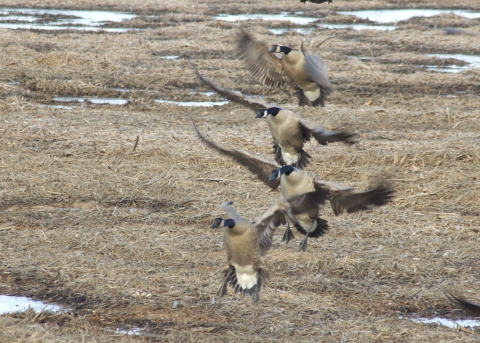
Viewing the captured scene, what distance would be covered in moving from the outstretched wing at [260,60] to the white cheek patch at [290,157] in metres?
1.26

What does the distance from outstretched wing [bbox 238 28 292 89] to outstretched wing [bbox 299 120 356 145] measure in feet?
4.79

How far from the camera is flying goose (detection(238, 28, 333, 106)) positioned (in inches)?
291

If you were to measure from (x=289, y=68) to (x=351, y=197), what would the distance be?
2.38 metres

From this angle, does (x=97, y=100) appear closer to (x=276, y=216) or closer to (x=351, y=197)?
(x=276, y=216)

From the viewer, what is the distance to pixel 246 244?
5184mm

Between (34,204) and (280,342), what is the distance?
147 inches

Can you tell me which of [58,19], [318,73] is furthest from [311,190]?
[58,19]

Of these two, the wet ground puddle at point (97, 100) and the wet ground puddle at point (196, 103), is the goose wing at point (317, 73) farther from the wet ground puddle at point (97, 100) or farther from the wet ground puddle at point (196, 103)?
the wet ground puddle at point (97, 100)

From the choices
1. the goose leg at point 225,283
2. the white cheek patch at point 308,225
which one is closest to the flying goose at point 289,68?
the white cheek patch at point 308,225

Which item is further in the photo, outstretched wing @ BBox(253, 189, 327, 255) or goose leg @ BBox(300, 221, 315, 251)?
goose leg @ BBox(300, 221, 315, 251)

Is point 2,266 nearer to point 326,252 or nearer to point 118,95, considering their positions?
point 326,252

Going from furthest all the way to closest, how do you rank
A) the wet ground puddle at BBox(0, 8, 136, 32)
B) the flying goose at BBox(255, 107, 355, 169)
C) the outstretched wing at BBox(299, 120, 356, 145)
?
the wet ground puddle at BBox(0, 8, 136, 32) → the flying goose at BBox(255, 107, 355, 169) → the outstretched wing at BBox(299, 120, 356, 145)

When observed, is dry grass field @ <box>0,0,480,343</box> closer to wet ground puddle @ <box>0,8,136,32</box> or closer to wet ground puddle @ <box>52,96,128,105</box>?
wet ground puddle @ <box>52,96,128,105</box>

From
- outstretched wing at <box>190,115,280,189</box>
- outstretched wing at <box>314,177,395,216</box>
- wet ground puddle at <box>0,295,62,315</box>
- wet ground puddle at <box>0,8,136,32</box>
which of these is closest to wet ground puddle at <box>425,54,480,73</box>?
wet ground puddle at <box>0,8,136,32</box>
